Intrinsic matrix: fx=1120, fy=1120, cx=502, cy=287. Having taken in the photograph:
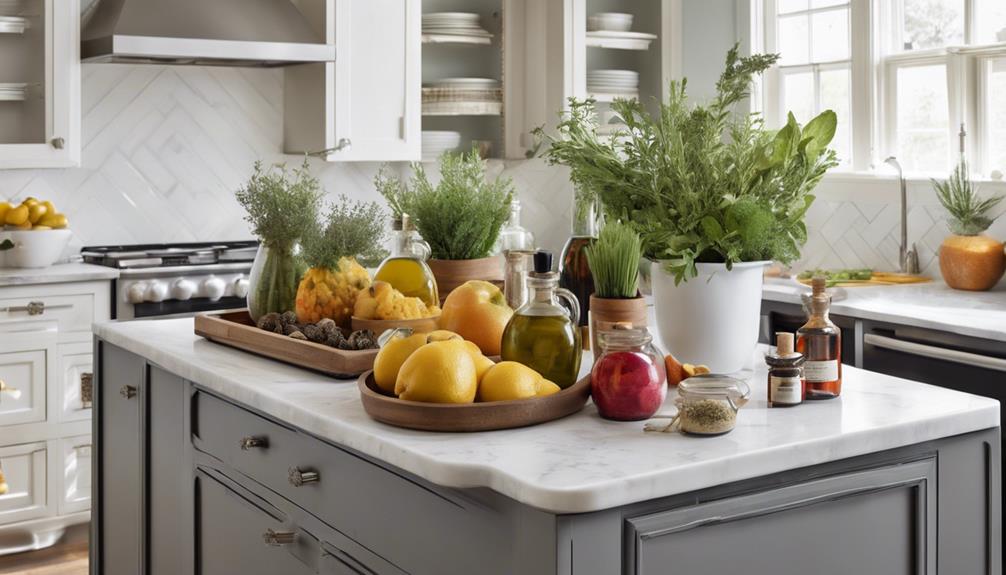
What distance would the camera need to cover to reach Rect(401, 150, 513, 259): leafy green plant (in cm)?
271

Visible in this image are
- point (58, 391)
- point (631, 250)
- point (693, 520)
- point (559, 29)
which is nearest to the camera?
point (693, 520)

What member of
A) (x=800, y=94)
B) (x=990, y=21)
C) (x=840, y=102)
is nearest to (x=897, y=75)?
(x=840, y=102)

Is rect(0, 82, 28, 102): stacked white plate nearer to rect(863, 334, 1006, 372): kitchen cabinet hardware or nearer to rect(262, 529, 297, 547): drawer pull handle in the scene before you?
rect(262, 529, 297, 547): drawer pull handle

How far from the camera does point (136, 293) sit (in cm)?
438

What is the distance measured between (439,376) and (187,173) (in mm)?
3781

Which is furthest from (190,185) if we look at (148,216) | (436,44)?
(436,44)

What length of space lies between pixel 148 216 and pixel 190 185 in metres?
0.25

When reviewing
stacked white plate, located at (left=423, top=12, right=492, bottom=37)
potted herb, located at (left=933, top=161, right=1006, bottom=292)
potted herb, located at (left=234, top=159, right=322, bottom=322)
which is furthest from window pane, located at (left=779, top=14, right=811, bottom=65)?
potted herb, located at (left=234, top=159, right=322, bottom=322)

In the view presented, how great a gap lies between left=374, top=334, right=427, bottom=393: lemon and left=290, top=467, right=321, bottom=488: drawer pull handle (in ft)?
0.73

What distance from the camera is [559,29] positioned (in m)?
5.66

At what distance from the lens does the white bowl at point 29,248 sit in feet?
14.5

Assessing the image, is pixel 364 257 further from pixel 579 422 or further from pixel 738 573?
pixel 738 573

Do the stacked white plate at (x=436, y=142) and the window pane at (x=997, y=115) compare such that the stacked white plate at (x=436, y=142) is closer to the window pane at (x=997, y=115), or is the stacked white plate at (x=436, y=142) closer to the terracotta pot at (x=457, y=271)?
the window pane at (x=997, y=115)

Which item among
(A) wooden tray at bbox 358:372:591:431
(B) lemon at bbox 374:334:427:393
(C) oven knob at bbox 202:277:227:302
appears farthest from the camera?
(C) oven knob at bbox 202:277:227:302
